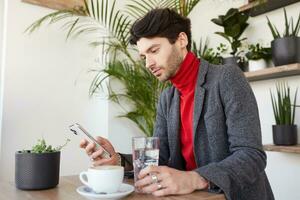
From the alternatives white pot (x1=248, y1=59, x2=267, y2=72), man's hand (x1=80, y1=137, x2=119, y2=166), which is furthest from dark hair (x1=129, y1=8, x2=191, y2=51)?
white pot (x1=248, y1=59, x2=267, y2=72)

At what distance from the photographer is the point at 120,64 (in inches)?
91.0

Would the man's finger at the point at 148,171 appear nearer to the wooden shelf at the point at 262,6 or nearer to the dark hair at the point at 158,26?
the dark hair at the point at 158,26

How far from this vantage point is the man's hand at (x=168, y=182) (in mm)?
729

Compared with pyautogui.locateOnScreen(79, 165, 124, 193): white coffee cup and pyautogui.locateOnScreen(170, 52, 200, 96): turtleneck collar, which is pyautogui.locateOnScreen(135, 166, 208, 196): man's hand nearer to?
pyautogui.locateOnScreen(79, 165, 124, 193): white coffee cup

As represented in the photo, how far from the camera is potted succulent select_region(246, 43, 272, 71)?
1.82 metres

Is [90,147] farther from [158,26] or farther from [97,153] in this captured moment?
[158,26]

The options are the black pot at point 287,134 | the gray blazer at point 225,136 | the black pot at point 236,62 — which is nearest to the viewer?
the gray blazer at point 225,136

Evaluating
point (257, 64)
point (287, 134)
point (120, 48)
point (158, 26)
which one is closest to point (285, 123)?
point (287, 134)

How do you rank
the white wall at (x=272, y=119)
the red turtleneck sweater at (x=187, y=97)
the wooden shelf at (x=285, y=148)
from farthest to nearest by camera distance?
the white wall at (x=272, y=119) < the wooden shelf at (x=285, y=148) < the red turtleneck sweater at (x=187, y=97)

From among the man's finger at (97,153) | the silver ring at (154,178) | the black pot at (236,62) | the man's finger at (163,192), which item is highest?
the black pot at (236,62)

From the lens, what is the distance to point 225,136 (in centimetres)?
98

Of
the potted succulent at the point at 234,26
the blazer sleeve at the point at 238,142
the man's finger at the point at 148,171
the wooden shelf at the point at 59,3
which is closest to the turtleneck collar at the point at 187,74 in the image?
the blazer sleeve at the point at 238,142

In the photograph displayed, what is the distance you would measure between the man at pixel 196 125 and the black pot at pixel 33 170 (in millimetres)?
178

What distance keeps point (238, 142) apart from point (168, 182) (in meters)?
0.26
